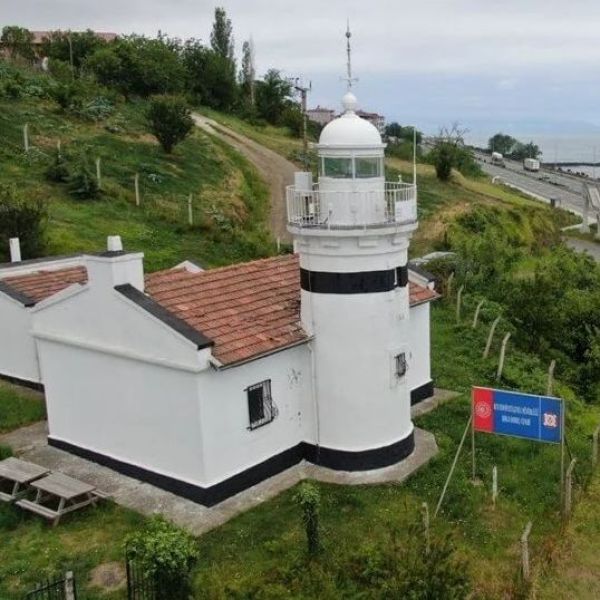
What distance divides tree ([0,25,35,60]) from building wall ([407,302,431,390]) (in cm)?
6087

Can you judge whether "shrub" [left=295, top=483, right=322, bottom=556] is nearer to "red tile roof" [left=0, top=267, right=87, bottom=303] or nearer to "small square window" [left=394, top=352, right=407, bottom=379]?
"small square window" [left=394, top=352, right=407, bottom=379]

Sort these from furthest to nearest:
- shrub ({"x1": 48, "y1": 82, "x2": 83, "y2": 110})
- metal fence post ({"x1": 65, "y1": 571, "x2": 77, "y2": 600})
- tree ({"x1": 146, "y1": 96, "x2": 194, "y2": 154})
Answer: shrub ({"x1": 48, "y1": 82, "x2": 83, "y2": 110})
tree ({"x1": 146, "y1": 96, "x2": 194, "y2": 154})
metal fence post ({"x1": 65, "y1": 571, "x2": 77, "y2": 600})

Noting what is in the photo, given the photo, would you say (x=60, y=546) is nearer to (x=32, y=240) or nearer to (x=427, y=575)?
(x=427, y=575)

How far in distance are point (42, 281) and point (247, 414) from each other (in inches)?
332

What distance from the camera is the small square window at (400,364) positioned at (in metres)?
14.9

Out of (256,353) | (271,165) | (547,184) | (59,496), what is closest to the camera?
(59,496)

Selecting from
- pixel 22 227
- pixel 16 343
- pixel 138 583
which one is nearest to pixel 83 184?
pixel 22 227

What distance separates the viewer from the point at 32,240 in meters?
25.3

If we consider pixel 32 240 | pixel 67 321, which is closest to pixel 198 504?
pixel 67 321

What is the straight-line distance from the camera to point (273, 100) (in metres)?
72.5

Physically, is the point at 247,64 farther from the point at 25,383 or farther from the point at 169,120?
the point at 25,383

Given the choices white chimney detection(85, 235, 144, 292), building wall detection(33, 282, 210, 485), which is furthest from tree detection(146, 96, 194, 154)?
white chimney detection(85, 235, 144, 292)

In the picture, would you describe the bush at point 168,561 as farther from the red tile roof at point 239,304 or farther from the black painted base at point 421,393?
the black painted base at point 421,393

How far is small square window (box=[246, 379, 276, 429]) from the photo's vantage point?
14.1 m
